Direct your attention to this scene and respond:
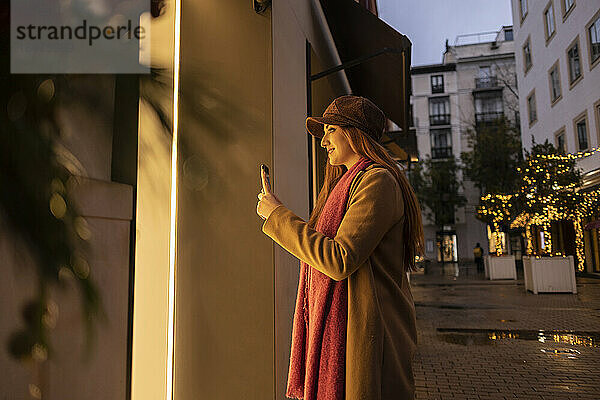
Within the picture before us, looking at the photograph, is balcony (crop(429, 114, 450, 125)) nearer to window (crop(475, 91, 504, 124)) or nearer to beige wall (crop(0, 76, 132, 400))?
window (crop(475, 91, 504, 124))

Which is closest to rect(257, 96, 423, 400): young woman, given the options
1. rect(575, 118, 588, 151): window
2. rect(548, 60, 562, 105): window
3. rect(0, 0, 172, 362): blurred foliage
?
rect(0, 0, 172, 362): blurred foliage

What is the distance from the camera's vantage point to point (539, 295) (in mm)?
13297

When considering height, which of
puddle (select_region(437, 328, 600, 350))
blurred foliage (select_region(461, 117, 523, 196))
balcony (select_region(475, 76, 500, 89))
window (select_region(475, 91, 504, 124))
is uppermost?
balcony (select_region(475, 76, 500, 89))

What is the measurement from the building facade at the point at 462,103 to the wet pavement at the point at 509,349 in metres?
29.2

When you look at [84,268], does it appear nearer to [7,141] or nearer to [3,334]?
[7,141]

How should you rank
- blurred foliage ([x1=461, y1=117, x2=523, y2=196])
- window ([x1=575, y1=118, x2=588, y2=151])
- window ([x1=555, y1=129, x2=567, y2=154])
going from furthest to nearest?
blurred foliage ([x1=461, y1=117, x2=523, y2=196])
window ([x1=555, y1=129, x2=567, y2=154])
window ([x1=575, y1=118, x2=588, y2=151])

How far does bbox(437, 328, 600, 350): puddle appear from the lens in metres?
7.11

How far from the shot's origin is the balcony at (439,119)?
43.4 meters

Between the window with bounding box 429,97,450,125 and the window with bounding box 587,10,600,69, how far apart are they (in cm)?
2509

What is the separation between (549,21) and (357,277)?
2493 centimetres

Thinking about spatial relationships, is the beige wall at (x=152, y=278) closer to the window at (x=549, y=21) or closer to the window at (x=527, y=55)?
the window at (x=549, y=21)

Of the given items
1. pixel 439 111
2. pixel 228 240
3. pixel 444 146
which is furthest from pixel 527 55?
pixel 228 240

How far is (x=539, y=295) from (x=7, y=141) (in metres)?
14.5

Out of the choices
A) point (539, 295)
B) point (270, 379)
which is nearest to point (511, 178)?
point (539, 295)
